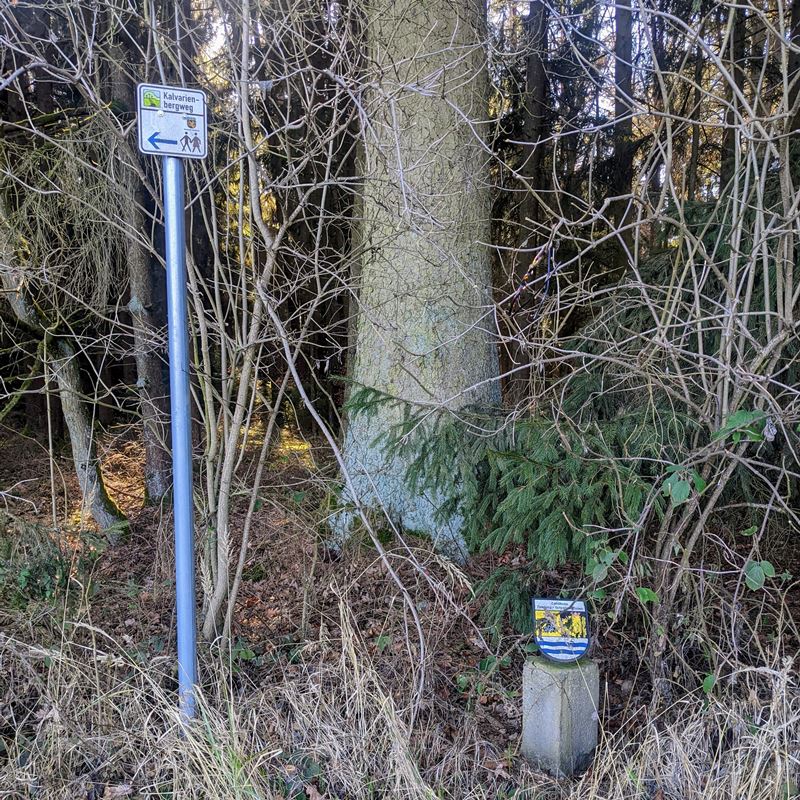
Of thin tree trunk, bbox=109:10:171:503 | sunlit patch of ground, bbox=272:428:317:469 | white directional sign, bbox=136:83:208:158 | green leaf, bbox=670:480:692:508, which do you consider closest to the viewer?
white directional sign, bbox=136:83:208:158

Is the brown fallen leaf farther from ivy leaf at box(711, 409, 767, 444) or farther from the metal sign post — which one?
ivy leaf at box(711, 409, 767, 444)

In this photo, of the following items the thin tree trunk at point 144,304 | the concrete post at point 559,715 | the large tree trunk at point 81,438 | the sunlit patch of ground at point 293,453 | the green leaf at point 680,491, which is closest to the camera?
the green leaf at point 680,491

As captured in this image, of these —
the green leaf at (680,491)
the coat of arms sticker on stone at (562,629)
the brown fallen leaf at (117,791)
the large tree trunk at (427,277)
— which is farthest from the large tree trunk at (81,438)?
the green leaf at (680,491)

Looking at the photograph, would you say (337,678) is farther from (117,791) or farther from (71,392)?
(71,392)

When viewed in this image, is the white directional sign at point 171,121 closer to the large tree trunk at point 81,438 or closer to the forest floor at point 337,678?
the forest floor at point 337,678

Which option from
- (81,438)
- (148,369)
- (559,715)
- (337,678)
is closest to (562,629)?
(559,715)

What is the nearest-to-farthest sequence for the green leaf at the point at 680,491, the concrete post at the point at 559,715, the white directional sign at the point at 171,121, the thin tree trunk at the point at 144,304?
the white directional sign at the point at 171,121
the green leaf at the point at 680,491
the concrete post at the point at 559,715
the thin tree trunk at the point at 144,304

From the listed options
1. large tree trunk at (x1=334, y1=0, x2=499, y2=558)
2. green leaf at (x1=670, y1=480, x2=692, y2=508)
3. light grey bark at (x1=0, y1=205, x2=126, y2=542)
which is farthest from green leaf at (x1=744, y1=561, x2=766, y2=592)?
light grey bark at (x1=0, y1=205, x2=126, y2=542)

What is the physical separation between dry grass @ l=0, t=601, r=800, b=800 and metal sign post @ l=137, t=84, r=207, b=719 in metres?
0.53

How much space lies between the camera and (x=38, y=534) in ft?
11.7

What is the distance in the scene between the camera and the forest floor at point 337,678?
253cm

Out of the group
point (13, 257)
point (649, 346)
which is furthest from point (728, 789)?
point (13, 257)

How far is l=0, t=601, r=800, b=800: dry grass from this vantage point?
2461 millimetres

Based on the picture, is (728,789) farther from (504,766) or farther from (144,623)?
(144,623)
